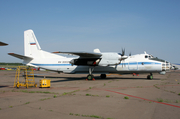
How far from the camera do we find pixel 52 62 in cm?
2581

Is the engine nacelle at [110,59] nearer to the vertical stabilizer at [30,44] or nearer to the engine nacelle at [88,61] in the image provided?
the engine nacelle at [88,61]

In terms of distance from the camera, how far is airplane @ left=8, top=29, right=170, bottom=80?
2120 cm

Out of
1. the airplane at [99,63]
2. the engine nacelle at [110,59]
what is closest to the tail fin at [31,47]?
the airplane at [99,63]

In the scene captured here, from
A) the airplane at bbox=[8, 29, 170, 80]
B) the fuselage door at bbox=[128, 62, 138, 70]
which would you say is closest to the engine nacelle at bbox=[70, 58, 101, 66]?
the airplane at bbox=[8, 29, 170, 80]

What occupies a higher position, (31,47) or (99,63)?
(31,47)

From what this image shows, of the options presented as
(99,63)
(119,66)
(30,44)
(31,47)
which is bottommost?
(119,66)

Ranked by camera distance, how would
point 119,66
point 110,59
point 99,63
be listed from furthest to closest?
point 119,66 < point 99,63 < point 110,59

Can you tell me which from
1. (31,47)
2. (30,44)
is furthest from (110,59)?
(30,44)

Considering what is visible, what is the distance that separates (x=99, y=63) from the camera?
71.5ft

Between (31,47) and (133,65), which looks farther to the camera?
(31,47)

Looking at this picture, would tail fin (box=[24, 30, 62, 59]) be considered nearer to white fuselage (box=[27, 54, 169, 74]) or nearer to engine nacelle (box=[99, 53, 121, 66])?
white fuselage (box=[27, 54, 169, 74])

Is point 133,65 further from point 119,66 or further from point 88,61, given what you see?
point 88,61

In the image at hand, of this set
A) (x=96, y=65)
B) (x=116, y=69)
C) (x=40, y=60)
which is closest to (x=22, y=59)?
(x=40, y=60)

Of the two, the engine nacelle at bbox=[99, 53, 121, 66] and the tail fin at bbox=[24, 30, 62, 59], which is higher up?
the tail fin at bbox=[24, 30, 62, 59]
